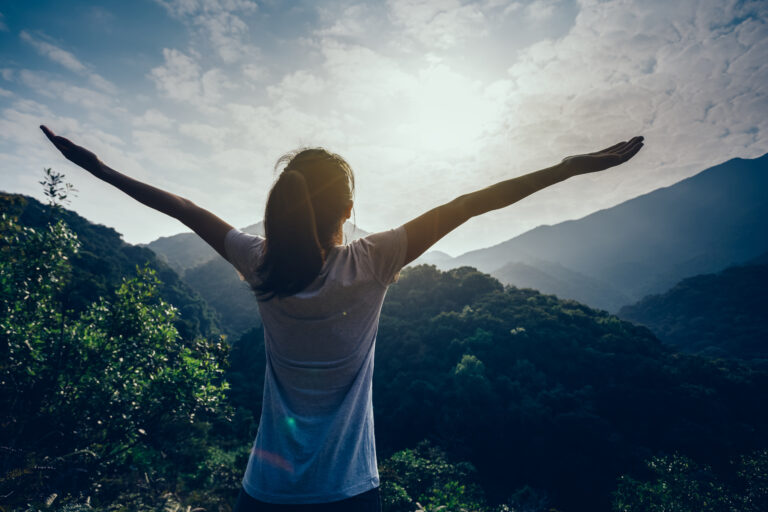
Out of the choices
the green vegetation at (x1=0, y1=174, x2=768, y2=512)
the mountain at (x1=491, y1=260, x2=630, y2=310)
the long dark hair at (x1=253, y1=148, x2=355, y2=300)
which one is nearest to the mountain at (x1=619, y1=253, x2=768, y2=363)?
the green vegetation at (x1=0, y1=174, x2=768, y2=512)

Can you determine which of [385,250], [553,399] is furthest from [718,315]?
[385,250]

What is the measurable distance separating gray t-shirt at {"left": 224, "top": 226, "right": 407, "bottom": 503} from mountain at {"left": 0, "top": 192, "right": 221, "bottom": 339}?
24.2 m

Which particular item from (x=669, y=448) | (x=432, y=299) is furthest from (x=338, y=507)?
(x=432, y=299)

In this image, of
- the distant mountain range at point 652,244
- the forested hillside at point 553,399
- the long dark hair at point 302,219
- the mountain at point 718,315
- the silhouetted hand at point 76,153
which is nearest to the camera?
the long dark hair at point 302,219

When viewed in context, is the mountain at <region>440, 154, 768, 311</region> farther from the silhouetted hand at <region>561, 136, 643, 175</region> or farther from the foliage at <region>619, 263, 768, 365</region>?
the silhouetted hand at <region>561, 136, 643, 175</region>

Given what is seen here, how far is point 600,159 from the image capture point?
1035mm

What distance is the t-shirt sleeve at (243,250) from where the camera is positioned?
1.04m

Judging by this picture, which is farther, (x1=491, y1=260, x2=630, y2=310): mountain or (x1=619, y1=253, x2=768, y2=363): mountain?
(x1=491, y1=260, x2=630, y2=310): mountain

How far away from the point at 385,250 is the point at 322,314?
10.1 inches

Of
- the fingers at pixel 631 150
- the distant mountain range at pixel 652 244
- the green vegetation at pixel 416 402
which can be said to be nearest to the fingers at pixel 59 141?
the fingers at pixel 631 150

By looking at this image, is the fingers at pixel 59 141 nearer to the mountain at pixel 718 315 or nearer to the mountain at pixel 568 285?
the mountain at pixel 718 315

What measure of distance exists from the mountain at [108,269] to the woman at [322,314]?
2417cm

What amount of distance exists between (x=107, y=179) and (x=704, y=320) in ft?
255

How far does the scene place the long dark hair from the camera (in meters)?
0.88
